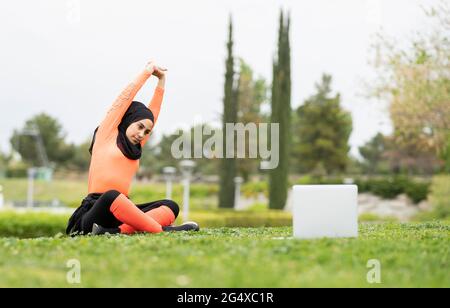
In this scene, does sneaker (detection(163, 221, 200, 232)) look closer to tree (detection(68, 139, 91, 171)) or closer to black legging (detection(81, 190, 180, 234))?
black legging (detection(81, 190, 180, 234))

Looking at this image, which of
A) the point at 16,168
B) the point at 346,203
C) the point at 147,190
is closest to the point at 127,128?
the point at 346,203

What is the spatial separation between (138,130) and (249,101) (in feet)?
114

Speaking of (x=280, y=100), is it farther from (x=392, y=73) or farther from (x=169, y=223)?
(x=169, y=223)

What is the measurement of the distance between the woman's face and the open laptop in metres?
2.20

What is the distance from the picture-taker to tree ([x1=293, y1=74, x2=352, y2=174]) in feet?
143

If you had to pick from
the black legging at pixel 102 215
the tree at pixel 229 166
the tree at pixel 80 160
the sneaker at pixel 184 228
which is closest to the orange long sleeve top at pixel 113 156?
the black legging at pixel 102 215

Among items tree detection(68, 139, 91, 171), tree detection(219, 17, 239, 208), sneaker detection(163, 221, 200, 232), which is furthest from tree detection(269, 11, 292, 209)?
tree detection(68, 139, 91, 171)

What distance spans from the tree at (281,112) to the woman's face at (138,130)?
19.8 m

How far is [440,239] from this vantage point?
279 inches

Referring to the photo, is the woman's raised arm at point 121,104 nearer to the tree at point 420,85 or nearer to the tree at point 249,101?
the tree at point 420,85

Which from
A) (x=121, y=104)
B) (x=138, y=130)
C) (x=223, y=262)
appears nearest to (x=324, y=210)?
(x=223, y=262)

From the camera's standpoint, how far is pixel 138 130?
27.1 ft
